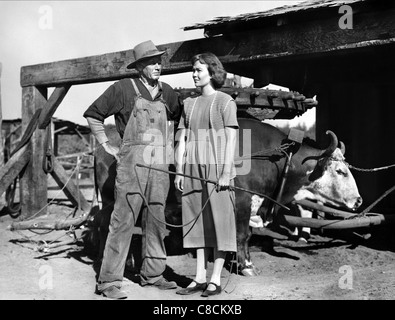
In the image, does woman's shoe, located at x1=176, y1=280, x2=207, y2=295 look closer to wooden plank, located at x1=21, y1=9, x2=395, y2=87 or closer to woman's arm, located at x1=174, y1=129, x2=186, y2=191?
woman's arm, located at x1=174, y1=129, x2=186, y2=191

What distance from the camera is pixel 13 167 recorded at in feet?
29.4

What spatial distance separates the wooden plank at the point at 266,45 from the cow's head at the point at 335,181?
163cm

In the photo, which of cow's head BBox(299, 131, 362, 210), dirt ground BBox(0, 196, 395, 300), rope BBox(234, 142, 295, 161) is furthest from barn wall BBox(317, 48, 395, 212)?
rope BBox(234, 142, 295, 161)

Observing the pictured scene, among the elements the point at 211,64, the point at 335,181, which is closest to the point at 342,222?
the point at 335,181

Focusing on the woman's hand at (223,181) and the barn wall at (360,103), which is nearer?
the woman's hand at (223,181)

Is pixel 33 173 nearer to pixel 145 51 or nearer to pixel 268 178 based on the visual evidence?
pixel 268 178

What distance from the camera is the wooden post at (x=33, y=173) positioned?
900cm

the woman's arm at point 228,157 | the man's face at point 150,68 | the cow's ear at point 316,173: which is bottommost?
the cow's ear at point 316,173

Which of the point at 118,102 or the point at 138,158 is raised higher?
the point at 118,102

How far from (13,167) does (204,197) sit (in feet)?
16.1

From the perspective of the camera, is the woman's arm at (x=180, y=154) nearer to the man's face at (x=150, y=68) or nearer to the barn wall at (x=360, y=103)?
the man's face at (x=150, y=68)

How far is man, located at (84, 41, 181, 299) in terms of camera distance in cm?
523

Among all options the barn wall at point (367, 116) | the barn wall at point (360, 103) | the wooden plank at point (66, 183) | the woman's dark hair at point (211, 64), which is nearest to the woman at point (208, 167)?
the woman's dark hair at point (211, 64)
